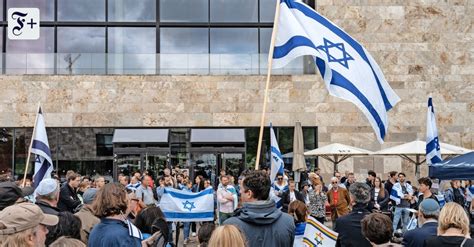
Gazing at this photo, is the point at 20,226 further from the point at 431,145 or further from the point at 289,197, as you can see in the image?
the point at 289,197

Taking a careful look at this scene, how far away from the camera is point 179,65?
25.1 m

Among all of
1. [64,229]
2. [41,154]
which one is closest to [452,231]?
[64,229]

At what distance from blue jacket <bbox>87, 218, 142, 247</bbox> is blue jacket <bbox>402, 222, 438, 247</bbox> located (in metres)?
2.83

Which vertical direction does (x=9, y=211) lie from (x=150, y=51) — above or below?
below

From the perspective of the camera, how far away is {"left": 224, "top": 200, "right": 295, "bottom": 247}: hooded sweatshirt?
5.30 metres

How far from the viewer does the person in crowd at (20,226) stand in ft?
11.3

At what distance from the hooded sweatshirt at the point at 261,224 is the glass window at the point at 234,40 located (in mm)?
20562

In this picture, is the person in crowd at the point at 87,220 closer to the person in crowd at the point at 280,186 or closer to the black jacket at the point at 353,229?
the black jacket at the point at 353,229

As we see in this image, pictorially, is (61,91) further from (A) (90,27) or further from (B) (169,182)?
(B) (169,182)

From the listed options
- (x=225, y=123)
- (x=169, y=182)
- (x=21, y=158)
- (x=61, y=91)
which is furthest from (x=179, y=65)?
(x=169, y=182)

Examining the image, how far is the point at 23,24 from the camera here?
25594 millimetres

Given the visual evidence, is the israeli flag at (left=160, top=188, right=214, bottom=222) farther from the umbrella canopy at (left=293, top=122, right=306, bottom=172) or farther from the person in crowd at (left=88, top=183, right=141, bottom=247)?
the person in crowd at (left=88, top=183, right=141, bottom=247)

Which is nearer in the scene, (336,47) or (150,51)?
(336,47)

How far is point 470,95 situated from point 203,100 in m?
10.6
